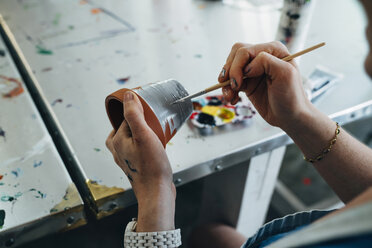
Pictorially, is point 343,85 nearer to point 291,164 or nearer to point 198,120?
point 198,120

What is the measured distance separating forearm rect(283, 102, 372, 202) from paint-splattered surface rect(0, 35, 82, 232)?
471 millimetres

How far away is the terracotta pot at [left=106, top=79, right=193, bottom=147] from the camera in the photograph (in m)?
0.54

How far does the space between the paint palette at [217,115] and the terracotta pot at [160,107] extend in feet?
0.38

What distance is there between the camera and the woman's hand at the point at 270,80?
24.0 inches

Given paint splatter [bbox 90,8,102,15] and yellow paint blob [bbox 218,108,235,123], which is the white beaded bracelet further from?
paint splatter [bbox 90,8,102,15]

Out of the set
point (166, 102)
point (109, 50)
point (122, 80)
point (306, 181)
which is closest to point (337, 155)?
point (166, 102)

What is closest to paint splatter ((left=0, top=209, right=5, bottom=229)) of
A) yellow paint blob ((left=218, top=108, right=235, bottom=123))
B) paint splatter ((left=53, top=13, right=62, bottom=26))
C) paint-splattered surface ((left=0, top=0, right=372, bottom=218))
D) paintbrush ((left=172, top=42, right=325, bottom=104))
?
paint-splattered surface ((left=0, top=0, right=372, bottom=218))

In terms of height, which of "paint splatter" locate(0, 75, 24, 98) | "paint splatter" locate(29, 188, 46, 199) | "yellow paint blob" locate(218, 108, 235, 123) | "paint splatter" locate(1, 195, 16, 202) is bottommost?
"paint splatter" locate(1, 195, 16, 202)

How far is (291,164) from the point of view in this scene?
1.75 metres

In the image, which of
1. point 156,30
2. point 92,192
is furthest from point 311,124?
point 156,30

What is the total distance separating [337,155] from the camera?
625 mm

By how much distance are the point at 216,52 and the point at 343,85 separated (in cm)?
40

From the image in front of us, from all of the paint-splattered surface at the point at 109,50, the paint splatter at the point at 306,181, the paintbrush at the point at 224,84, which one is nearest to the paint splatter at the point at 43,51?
the paint-splattered surface at the point at 109,50

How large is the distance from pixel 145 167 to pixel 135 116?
0.31 feet
